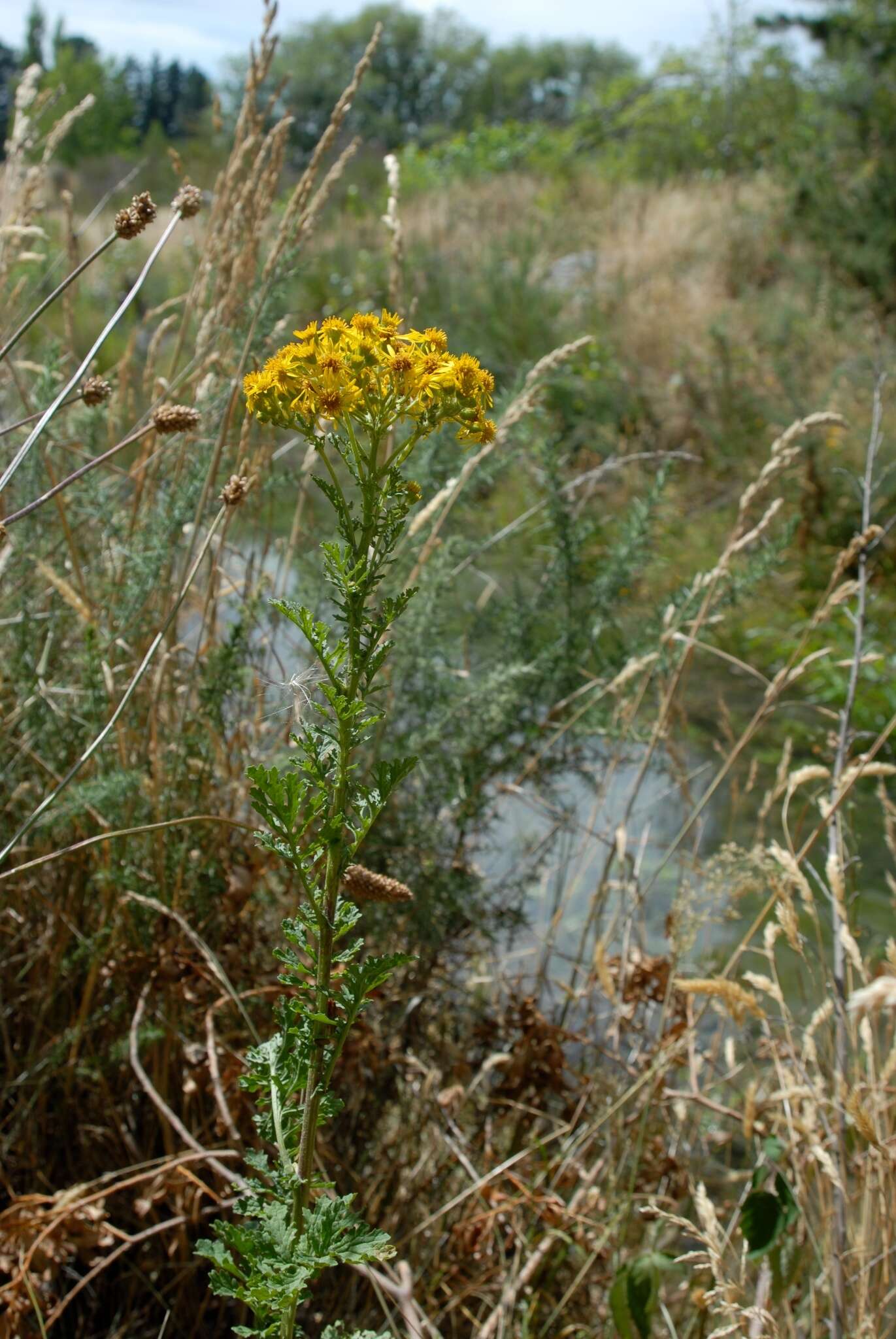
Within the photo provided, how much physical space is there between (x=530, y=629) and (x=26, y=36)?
37941 millimetres

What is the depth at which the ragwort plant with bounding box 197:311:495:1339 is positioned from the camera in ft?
2.50

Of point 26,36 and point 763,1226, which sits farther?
point 26,36

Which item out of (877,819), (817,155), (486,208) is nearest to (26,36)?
(486,208)

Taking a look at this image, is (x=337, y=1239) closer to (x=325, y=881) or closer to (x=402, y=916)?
(x=325, y=881)

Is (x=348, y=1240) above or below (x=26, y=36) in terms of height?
below

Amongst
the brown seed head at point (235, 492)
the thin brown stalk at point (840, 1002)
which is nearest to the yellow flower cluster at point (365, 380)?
the brown seed head at point (235, 492)

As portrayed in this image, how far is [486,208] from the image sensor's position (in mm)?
11828

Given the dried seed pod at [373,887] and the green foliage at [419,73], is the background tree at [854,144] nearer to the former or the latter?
the dried seed pod at [373,887]

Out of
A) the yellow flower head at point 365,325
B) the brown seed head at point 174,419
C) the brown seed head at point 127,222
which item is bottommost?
the yellow flower head at point 365,325

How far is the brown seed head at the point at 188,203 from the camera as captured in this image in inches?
45.6

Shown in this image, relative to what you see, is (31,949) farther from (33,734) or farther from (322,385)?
(322,385)

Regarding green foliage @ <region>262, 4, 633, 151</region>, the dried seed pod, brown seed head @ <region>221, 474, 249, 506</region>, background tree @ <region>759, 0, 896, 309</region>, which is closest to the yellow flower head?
brown seed head @ <region>221, 474, 249, 506</region>

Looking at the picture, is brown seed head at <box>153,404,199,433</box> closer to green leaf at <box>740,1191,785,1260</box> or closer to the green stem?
the green stem

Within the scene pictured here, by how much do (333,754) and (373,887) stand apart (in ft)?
0.61
